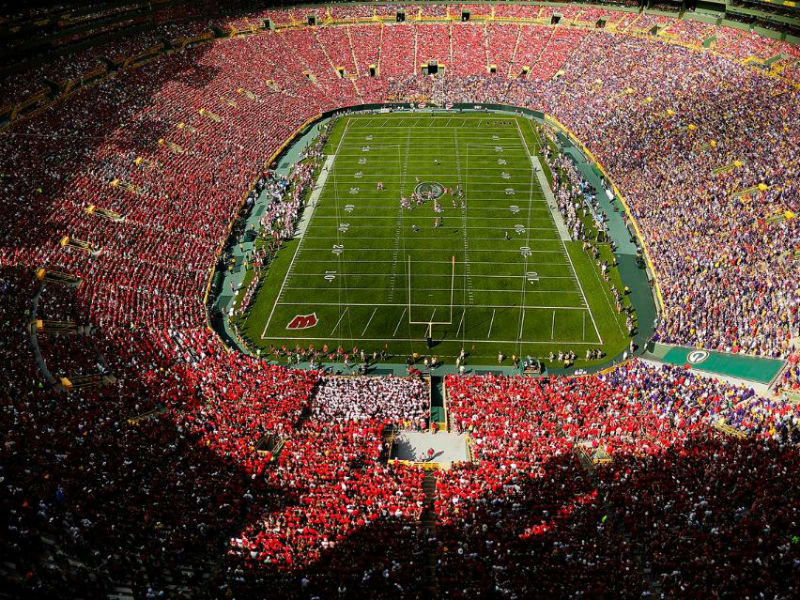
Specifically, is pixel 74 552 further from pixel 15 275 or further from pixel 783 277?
pixel 783 277

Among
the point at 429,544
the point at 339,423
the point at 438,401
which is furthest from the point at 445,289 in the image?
the point at 429,544

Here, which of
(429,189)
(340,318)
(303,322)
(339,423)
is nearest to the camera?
(339,423)

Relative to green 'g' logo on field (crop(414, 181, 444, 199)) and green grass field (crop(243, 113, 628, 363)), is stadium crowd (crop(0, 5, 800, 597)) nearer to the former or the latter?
green grass field (crop(243, 113, 628, 363))

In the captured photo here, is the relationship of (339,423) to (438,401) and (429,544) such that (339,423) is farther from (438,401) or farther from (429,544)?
(429,544)

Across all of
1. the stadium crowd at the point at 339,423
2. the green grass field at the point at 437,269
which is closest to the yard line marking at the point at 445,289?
the green grass field at the point at 437,269

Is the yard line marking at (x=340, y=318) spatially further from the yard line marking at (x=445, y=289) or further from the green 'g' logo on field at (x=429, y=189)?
the green 'g' logo on field at (x=429, y=189)

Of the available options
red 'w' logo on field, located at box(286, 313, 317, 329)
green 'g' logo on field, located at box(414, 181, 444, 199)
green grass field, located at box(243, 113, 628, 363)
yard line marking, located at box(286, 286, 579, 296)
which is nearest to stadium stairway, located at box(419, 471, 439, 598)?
green grass field, located at box(243, 113, 628, 363)
